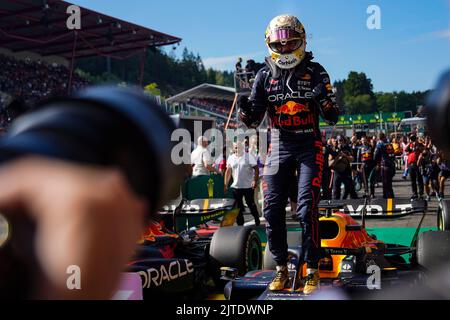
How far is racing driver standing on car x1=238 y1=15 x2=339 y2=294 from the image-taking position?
3.58 m

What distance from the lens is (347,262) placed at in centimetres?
445

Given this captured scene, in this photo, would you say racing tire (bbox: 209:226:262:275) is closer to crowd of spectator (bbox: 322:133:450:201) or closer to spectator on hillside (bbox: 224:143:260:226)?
spectator on hillside (bbox: 224:143:260:226)

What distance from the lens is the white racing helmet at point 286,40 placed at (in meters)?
3.56

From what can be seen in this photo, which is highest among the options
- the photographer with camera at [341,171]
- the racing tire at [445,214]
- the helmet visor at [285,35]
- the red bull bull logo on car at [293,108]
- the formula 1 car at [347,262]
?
the helmet visor at [285,35]

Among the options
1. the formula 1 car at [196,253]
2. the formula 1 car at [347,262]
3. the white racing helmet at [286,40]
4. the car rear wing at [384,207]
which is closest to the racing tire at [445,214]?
the car rear wing at [384,207]

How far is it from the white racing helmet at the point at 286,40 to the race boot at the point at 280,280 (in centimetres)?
142

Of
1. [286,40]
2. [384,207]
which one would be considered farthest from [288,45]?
[384,207]

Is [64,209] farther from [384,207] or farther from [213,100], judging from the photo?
[213,100]

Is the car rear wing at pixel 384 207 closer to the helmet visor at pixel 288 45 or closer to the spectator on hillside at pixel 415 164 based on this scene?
the helmet visor at pixel 288 45

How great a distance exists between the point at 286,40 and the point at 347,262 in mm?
1949

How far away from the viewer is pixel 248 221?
11180 millimetres
